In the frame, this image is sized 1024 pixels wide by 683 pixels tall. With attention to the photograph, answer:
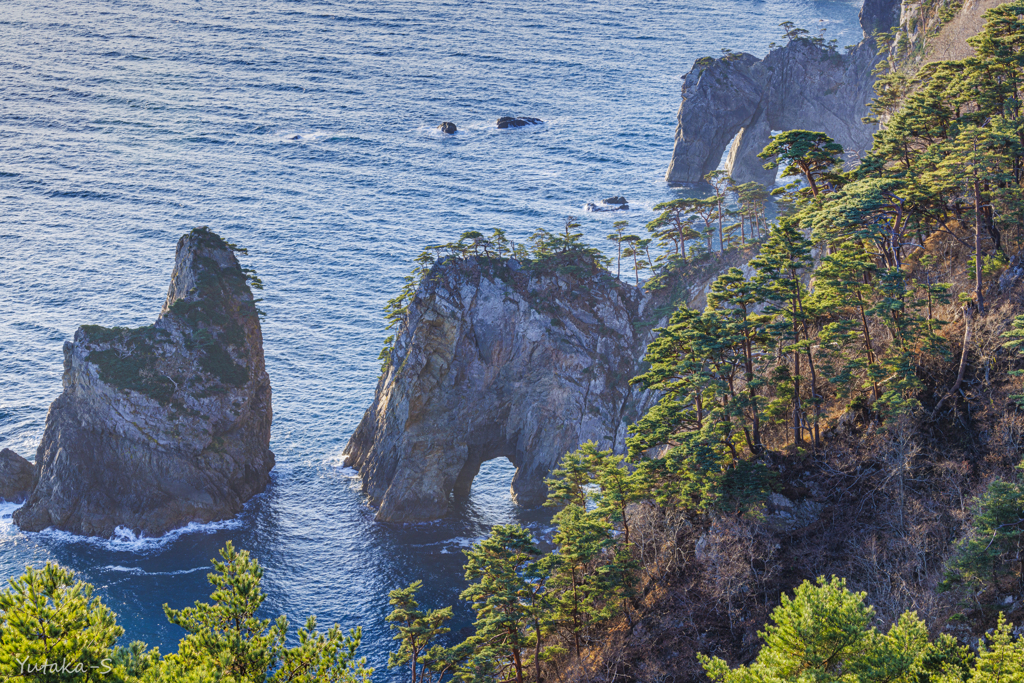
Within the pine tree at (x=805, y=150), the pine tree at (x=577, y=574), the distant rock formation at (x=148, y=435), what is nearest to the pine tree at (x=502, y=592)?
the pine tree at (x=577, y=574)

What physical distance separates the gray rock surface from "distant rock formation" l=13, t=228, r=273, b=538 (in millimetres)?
2450

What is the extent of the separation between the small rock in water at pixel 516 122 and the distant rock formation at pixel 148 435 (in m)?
92.4

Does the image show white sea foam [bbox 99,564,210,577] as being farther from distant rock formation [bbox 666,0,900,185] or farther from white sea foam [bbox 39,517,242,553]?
distant rock formation [bbox 666,0,900,185]

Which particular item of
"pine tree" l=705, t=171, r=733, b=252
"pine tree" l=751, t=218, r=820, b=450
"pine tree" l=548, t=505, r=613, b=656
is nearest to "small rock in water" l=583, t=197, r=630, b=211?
"pine tree" l=705, t=171, r=733, b=252

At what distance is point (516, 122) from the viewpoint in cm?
15900

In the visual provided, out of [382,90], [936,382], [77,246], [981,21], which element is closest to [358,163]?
[382,90]

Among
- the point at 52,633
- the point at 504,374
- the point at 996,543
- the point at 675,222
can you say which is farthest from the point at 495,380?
the point at 52,633

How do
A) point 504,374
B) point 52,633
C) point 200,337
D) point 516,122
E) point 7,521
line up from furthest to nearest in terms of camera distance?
point 516,122
point 504,374
point 200,337
point 7,521
point 52,633

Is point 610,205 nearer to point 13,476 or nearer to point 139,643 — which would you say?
point 13,476

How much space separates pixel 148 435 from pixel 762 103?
393ft

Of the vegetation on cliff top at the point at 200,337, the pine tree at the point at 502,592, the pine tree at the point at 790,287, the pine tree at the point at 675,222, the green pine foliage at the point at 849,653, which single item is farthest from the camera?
the pine tree at the point at 675,222

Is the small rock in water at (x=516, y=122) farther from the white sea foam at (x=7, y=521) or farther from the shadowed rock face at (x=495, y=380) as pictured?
the white sea foam at (x=7, y=521)

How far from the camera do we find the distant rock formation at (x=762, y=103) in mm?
135125

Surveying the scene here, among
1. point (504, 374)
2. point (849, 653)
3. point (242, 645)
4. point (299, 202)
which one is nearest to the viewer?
point (242, 645)
